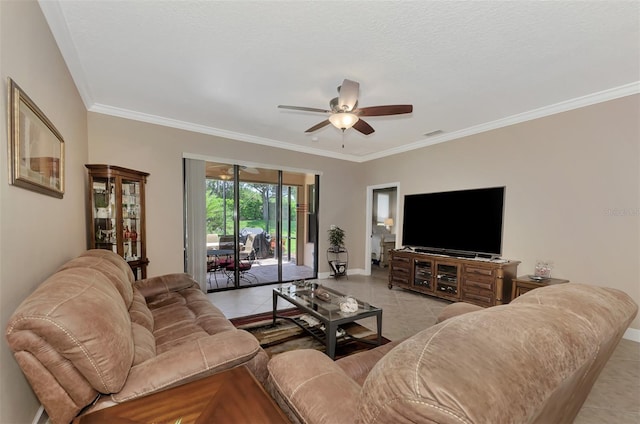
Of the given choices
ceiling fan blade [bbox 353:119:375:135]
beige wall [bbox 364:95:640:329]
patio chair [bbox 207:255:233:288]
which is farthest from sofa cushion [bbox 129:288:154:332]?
beige wall [bbox 364:95:640:329]

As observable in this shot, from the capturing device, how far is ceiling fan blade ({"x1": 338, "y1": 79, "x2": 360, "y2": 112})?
2.41 m

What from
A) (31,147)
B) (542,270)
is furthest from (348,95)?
(542,270)

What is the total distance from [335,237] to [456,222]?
95.5 inches

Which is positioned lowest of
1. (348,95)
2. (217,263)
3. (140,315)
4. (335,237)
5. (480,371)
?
(217,263)

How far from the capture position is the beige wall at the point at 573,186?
2896 millimetres

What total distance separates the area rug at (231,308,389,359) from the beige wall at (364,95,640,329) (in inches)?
101

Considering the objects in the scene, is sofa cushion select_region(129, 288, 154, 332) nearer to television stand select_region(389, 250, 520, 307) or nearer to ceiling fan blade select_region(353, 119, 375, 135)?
ceiling fan blade select_region(353, 119, 375, 135)

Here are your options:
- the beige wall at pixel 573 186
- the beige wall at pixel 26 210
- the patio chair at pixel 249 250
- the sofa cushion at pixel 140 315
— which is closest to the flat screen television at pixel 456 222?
the beige wall at pixel 573 186

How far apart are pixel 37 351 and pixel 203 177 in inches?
149

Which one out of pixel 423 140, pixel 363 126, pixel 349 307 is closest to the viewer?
pixel 349 307

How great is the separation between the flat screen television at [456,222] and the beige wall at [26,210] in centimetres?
470

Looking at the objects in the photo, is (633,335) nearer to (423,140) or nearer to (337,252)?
(423,140)

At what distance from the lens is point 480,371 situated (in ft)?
1.92

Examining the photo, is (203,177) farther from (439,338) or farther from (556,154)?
(556,154)
